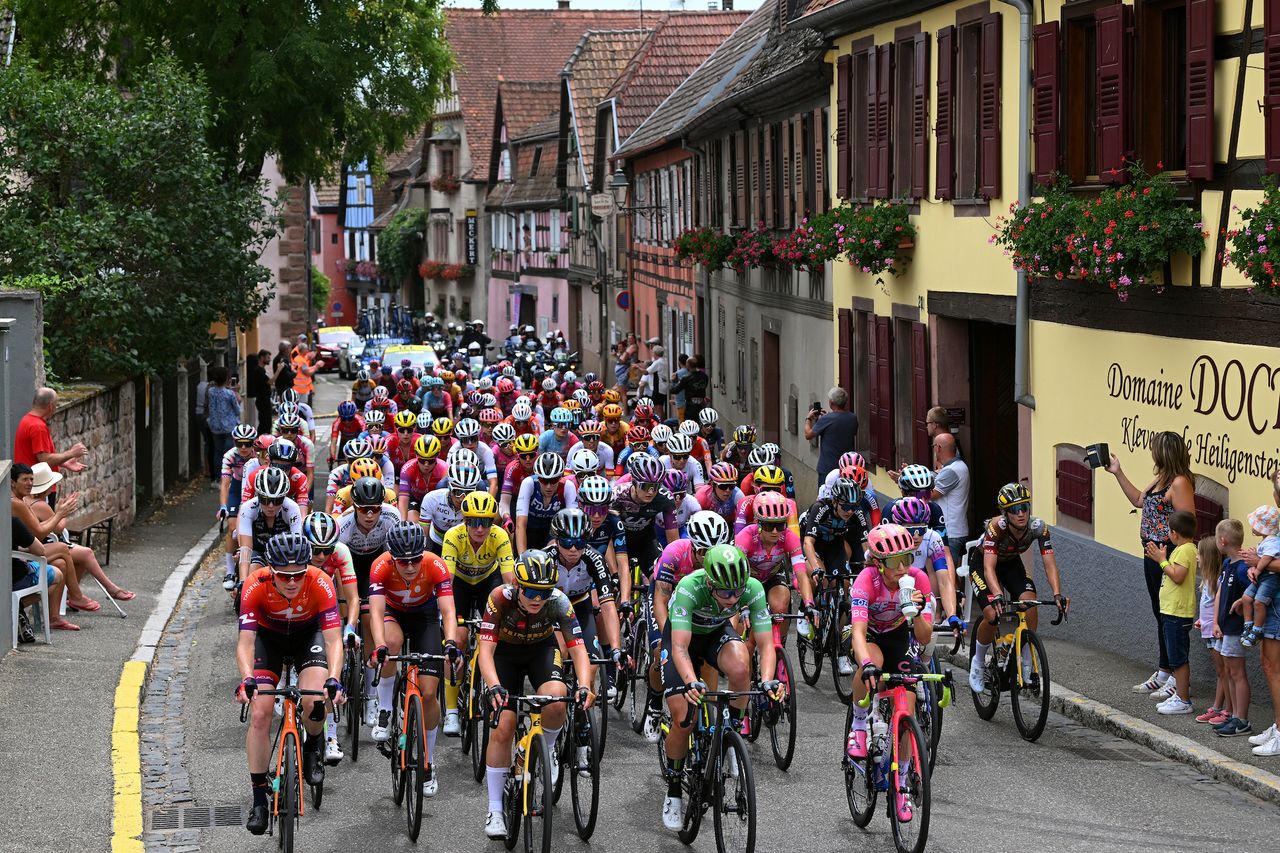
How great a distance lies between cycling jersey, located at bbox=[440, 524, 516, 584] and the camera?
38.1 feet

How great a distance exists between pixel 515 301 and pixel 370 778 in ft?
204

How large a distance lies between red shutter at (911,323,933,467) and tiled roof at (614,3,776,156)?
14023 mm

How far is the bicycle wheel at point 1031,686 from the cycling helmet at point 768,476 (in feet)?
8.48

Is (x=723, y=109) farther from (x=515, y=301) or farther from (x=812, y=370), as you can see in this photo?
(x=515, y=301)

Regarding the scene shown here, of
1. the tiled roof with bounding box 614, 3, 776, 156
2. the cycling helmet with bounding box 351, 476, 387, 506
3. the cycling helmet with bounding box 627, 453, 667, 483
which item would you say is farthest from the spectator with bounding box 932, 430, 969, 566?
the tiled roof with bounding box 614, 3, 776, 156

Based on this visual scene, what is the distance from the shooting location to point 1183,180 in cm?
1369

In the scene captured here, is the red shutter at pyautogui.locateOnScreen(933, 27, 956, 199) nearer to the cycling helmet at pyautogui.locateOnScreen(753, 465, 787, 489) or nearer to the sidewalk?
the cycling helmet at pyautogui.locateOnScreen(753, 465, 787, 489)

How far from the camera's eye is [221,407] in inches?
1044

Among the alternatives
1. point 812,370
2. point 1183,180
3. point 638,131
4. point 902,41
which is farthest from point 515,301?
point 1183,180

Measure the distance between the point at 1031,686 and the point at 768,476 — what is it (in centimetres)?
283

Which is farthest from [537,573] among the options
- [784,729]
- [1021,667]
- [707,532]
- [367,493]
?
[1021,667]

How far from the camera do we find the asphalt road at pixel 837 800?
9734mm

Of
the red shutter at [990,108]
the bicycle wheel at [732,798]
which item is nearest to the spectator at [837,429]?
the red shutter at [990,108]

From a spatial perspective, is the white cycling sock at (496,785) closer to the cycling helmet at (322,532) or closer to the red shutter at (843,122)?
the cycling helmet at (322,532)
